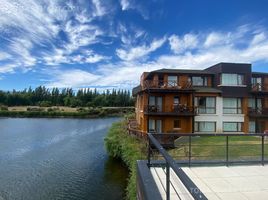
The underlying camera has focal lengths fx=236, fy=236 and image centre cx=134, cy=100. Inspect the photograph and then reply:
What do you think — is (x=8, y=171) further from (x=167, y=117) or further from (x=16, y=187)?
(x=167, y=117)

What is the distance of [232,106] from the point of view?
2452cm

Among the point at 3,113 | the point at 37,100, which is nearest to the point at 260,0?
the point at 3,113

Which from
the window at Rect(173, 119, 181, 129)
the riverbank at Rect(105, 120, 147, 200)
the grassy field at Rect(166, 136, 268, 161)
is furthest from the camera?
the window at Rect(173, 119, 181, 129)

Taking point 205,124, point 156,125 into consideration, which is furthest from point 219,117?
point 156,125

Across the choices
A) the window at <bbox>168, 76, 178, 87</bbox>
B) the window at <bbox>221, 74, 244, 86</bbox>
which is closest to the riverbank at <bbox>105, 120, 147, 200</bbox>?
the window at <bbox>168, 76, 178, 87</bbox>

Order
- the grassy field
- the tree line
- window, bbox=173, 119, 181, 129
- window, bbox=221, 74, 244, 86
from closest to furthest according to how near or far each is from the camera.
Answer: the grassy field < window, bbox=173, 119, 181, 129 < window, bbox=221, 74, 244, 86 < the tree line

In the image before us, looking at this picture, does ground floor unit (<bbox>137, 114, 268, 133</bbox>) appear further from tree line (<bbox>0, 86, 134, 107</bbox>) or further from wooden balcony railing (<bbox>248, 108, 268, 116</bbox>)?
tree line (<bbox>0, 86, 134, 107</bbox>)

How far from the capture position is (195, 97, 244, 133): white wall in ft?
79.2

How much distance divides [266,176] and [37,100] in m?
106

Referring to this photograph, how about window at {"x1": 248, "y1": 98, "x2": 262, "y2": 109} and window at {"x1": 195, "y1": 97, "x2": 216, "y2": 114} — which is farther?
window at {"x1": 248, "y1": 98, "x2": 262, "y2": 109}

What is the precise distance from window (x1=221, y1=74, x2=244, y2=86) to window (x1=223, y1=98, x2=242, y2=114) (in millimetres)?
1677

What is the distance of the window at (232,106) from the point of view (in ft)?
80.1

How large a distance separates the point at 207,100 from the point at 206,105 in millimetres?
524

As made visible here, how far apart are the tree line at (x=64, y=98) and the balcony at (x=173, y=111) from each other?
233 feet
